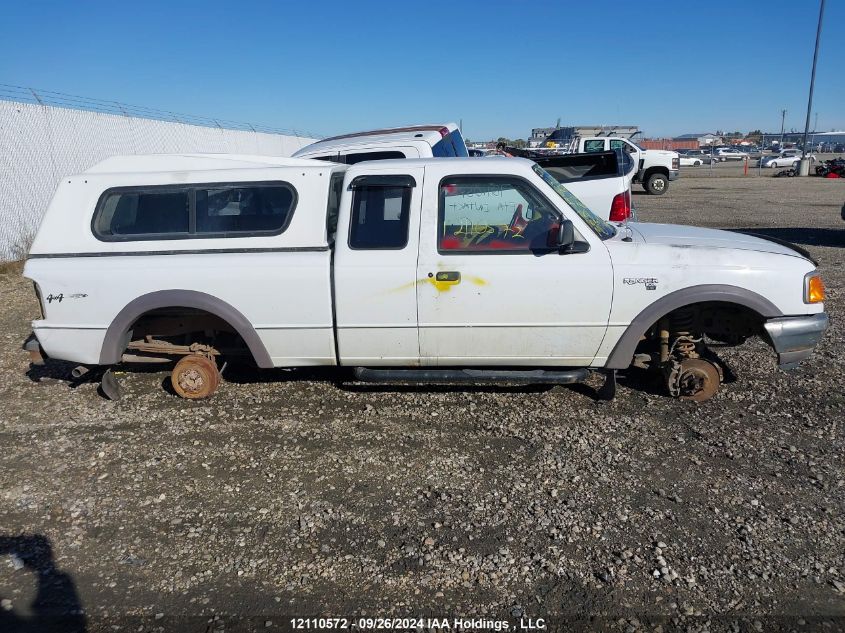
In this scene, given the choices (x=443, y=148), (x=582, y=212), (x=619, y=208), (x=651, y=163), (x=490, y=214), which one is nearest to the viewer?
(x=490, y=214)

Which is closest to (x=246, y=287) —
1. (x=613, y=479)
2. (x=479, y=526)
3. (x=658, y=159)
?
(x=479, y=526)

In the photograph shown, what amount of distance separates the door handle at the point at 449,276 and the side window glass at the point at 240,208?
1.27 m

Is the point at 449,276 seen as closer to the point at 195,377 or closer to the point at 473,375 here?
the point at 473,375

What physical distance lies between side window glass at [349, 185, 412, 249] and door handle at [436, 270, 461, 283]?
338 mm

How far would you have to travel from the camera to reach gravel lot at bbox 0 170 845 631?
296 cm

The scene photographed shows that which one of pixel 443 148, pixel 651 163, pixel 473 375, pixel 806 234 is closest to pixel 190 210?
pixel 473 375

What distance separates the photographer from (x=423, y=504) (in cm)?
372

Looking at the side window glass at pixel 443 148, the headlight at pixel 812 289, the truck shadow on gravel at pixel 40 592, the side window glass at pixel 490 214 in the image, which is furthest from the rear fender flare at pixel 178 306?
the side window glass at pixel 443 148

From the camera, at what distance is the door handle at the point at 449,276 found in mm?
4543

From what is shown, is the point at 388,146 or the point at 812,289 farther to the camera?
the point at 388,146

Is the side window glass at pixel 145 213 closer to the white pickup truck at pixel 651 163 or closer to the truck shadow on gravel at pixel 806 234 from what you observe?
the truck shadow on gravel at pixel 806 234

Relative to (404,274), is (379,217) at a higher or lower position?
higher

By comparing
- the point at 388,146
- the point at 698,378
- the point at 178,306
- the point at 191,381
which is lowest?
the point at 191,381

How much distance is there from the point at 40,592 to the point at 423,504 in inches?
76.5
